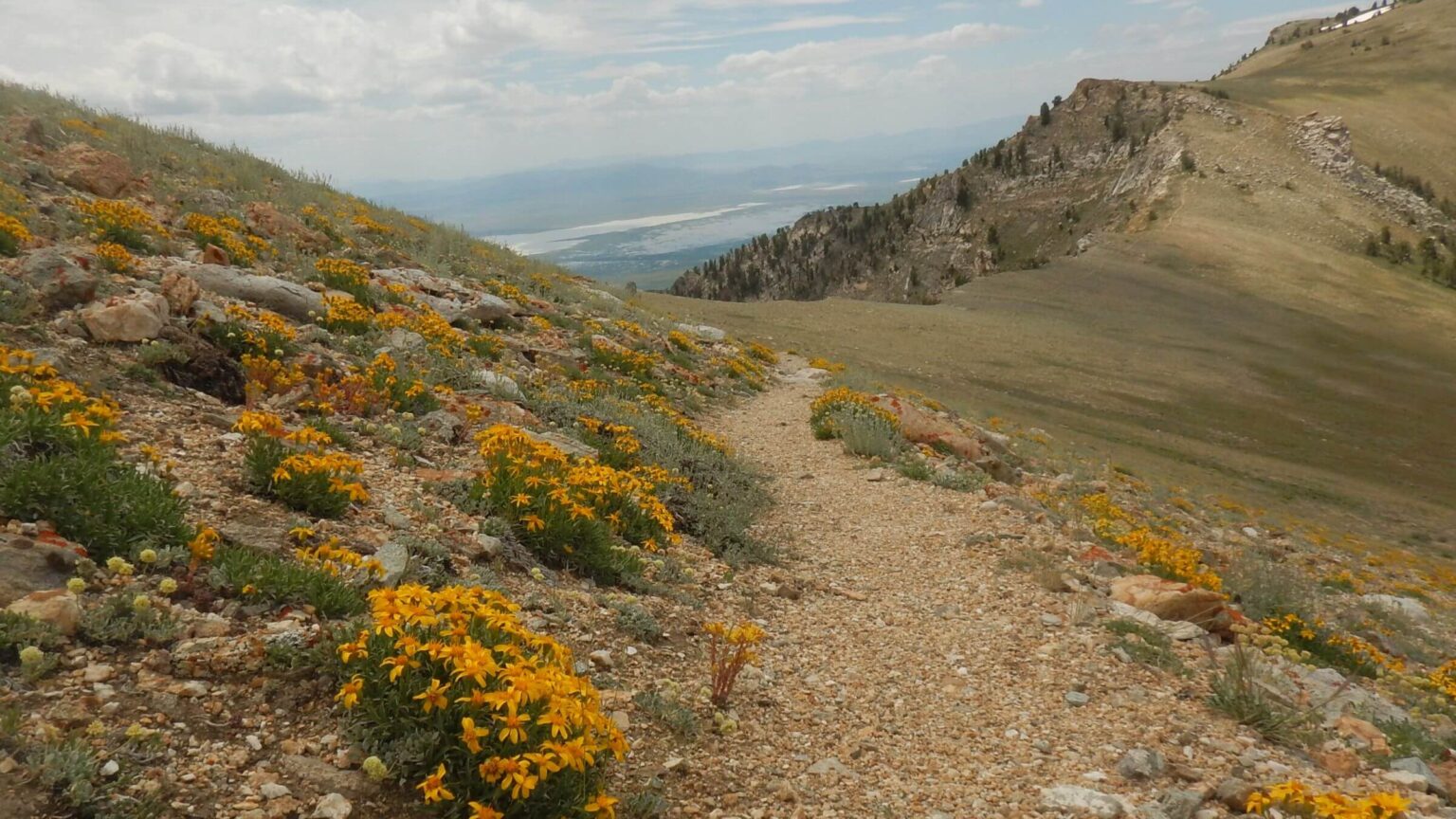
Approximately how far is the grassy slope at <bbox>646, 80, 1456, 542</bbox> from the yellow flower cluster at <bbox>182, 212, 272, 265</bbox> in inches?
727

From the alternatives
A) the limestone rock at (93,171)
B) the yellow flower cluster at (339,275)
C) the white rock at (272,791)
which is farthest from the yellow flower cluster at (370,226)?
the white rock at (272,791)

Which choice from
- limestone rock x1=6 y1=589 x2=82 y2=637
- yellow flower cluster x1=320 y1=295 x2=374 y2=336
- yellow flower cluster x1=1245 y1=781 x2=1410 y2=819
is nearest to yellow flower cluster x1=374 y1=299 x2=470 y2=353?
yellow flower cluster x1=320 y1=295 x2=374 y2=336

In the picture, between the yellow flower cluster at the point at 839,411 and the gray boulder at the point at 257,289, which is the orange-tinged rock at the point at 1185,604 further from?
the gray boulder at the point at 257,289

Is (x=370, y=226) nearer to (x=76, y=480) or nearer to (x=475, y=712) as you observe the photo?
(x=76, y=480)

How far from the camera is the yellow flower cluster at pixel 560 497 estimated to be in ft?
20.3

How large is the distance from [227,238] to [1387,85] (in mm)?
130312

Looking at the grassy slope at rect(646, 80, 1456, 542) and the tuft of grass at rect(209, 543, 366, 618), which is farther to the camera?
the grassy slope at rect(646, 80, 1456, 542)

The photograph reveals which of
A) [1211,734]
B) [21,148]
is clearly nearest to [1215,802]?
[1211,734]

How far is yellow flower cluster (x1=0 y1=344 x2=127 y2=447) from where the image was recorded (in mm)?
4395

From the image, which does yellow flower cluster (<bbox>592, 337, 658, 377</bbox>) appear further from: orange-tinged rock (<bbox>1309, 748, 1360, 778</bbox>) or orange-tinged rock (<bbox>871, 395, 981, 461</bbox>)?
orange-tinged rock (<bbox>1309, 748, 1360, 778</bbox>)

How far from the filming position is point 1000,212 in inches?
3246

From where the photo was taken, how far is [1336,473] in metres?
24.8

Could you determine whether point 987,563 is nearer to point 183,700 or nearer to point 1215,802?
point 1215,802

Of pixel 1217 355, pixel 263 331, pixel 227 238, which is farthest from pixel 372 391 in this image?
pixel 1217 355
